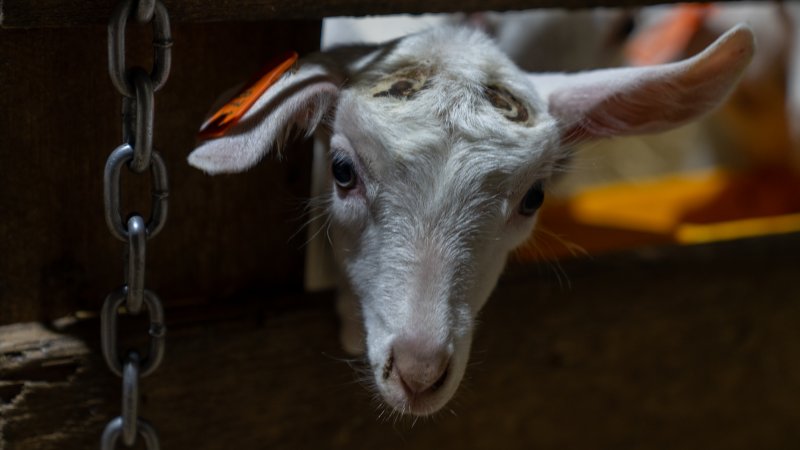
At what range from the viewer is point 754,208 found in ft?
11.7

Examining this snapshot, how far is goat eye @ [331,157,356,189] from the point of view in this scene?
1804mm

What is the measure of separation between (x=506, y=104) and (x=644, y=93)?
0.29 meters

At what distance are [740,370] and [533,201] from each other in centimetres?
118

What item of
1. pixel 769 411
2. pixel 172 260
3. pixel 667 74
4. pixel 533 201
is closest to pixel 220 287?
pixel 172 260

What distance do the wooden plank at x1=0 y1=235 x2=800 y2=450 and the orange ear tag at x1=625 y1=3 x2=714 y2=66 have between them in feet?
2.81

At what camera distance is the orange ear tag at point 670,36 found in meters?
3.29

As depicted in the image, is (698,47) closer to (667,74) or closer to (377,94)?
(667,74)

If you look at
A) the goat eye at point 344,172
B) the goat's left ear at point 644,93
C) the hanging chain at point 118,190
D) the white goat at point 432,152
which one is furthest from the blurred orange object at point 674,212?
the hanging chain at point 118,190

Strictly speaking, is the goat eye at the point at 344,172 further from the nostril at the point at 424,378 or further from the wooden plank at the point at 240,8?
the nostril at the point at 424,378

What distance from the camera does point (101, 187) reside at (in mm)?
1786

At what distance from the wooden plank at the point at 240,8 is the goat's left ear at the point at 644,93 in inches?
8.0

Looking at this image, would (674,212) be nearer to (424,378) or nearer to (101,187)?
(424,378)

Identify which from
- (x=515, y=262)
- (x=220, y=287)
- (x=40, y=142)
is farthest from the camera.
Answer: (x=515, y=262)

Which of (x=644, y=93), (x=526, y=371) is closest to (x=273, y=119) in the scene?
(x=644, y=93)
